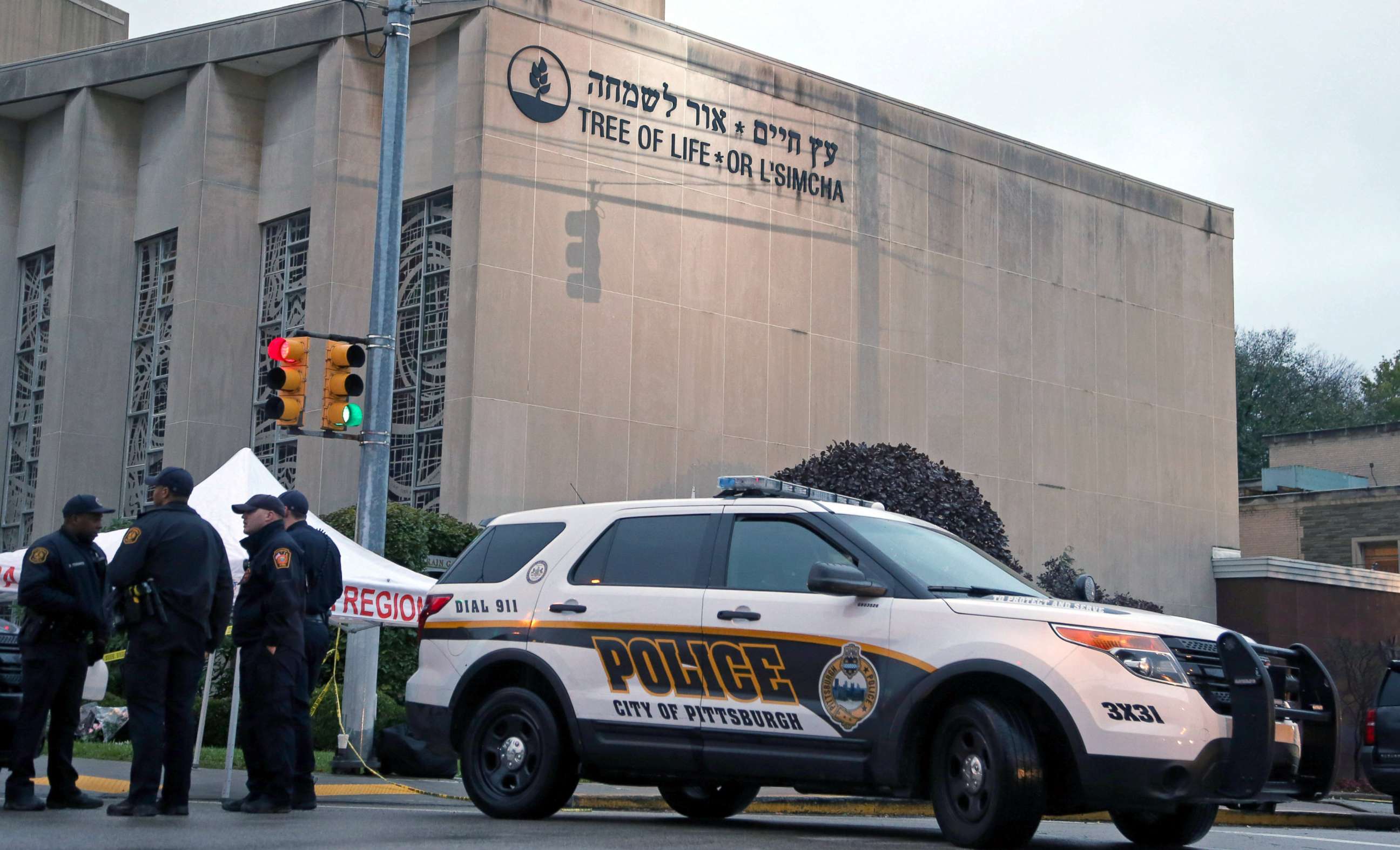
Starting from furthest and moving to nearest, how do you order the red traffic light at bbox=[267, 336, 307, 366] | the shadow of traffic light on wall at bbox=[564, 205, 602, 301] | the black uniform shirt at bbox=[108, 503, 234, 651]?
1. the shadow of traffic light on wall at bbox=[564, 205, 602, 301]
2. the red traffic light at bbox=[267, 336, 307, 366]
3. the black uniform shirt at bbox=[108, 503, 234, 651]

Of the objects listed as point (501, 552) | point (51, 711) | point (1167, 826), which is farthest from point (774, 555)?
point (51, 711)

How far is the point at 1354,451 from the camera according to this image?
53969 millimetres

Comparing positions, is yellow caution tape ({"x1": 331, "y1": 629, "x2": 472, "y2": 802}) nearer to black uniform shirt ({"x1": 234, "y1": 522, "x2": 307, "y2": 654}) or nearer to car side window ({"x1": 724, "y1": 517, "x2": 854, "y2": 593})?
black uniform shirt ({"x1": 234, "y1": 522, "x2": 307, "y2": 654})

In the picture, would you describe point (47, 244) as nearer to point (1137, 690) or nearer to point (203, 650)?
point (203, 650)

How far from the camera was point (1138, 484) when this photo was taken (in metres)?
37.3

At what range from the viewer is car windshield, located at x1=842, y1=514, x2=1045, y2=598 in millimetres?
9008

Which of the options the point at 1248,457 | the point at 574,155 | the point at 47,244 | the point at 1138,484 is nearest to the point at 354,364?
the point at 574,155

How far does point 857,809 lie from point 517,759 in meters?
3.24

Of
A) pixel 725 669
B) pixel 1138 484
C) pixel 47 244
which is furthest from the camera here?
pixel 1138 484

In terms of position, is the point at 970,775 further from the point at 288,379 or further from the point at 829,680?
the point at 288,379

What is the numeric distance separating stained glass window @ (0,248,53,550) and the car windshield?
2795 cm

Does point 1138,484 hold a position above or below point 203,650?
above

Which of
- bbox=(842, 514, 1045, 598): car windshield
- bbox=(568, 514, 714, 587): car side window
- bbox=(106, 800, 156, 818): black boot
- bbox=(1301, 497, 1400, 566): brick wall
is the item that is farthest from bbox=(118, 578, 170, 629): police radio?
bbox=(1301, 497, 1400, 566): brick wall

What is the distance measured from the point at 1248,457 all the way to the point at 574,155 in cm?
4865
